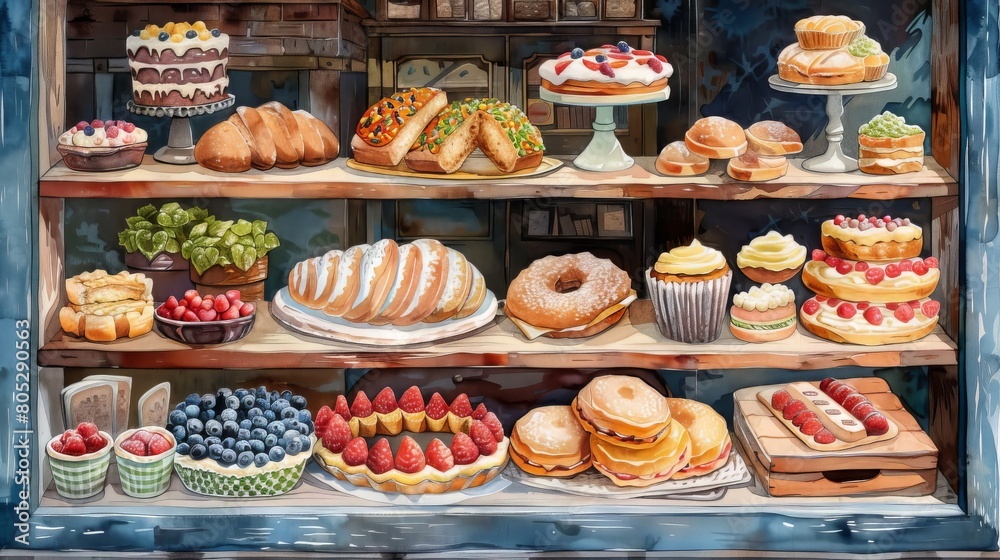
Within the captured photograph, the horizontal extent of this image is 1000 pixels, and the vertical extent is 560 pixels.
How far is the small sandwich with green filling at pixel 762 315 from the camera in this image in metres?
3.15

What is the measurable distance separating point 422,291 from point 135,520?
1025 mm

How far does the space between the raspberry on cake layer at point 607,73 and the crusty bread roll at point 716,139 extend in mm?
166

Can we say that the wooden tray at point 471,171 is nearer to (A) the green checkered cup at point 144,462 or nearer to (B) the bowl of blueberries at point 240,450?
(B) the bowl of blueberries at point 240,450

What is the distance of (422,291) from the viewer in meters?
3.15

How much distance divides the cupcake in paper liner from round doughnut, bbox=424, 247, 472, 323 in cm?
54

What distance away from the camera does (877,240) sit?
3.10 m

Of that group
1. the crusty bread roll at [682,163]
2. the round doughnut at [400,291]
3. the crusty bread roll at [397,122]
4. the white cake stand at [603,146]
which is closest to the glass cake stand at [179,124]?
the crusty bread roll at [397,122]

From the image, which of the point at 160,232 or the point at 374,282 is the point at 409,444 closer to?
the point at 374,282

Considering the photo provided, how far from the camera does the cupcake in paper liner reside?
310cm

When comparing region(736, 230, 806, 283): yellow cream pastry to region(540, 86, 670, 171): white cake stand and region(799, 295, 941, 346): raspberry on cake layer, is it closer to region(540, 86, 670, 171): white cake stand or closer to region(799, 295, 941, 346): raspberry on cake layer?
region(799, 295, 941, 346): raspberry on cake layer

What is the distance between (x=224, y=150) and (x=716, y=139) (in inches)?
53.9

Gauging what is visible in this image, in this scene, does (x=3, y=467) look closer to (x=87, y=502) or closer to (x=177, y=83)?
(x=87, y=502)

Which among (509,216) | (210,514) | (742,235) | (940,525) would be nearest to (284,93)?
(509,216)

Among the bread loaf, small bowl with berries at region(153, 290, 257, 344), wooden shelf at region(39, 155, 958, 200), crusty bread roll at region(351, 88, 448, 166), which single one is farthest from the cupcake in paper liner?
small bowl with berries at region(153, 290, 257, 344)
